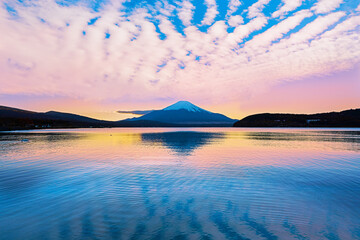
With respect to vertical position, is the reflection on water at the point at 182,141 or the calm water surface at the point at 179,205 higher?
the reflection on water at the point at 182,141

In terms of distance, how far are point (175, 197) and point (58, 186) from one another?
23.8 feet

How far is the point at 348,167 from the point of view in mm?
19094

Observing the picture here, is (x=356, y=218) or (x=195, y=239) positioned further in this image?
(x=356, y=218)

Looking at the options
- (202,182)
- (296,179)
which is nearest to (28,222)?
(202,182)

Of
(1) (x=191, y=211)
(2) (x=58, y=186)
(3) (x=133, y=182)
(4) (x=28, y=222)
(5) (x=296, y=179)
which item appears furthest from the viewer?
(5) (x=296, y=179)

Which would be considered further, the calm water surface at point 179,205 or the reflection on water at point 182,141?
the reflection on water at point 182,141

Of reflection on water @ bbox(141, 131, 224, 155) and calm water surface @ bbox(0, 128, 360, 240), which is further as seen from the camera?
reflection on water @ bbox(141, 131, 224, 155)

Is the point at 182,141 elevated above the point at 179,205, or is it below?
above

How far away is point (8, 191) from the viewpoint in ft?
38.7

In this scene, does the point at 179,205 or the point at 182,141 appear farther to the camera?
the point at 182,141

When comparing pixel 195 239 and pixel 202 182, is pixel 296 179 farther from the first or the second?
pixel 195 239

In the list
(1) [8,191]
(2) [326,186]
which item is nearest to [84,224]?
(1) [8,191]

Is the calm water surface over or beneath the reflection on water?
beneath

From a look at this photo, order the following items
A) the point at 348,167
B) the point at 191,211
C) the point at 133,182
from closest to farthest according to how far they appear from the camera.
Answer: the point at 191,211 < the point at 133,182 < the point at 348,167
